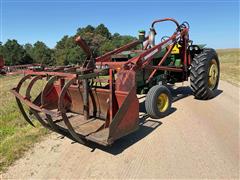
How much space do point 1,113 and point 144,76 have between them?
382 centimetres

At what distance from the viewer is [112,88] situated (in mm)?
4273

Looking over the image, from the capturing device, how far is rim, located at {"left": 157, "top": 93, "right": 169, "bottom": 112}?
5504 millimetres

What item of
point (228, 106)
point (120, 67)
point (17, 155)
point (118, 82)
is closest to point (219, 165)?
point (118, 82)

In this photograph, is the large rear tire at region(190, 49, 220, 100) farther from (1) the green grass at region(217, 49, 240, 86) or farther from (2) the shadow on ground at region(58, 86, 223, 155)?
(1) the green grass at region(217, 49, 240, 86)

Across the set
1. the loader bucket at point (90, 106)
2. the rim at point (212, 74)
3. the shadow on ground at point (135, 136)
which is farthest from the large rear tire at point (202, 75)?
the loader bucket at point (90, 106)

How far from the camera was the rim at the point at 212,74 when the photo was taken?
23.4 ft

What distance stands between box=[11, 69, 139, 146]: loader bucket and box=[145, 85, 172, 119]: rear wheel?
0.92 m

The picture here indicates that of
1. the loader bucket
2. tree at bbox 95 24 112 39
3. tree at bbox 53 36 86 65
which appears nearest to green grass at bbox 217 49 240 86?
the loader bucket

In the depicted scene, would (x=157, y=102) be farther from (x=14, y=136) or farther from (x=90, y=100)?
Answer: (x=14, y=136)

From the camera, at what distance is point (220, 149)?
3.87 metres

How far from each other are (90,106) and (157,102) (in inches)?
56.6

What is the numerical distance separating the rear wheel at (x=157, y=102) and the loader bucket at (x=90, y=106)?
0.92 meters

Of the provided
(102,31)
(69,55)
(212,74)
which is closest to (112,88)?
(212,74)

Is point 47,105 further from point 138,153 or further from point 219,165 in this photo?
point 219,165
